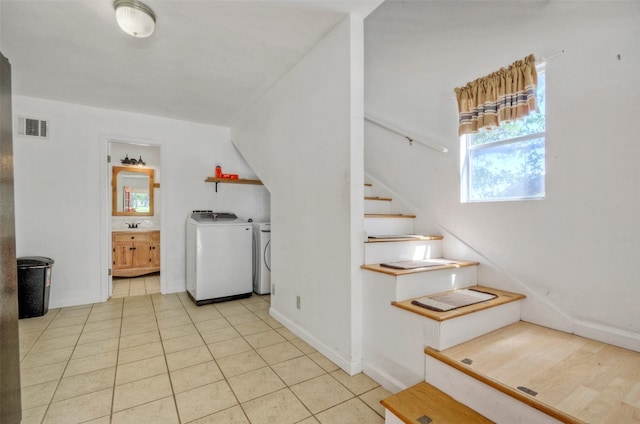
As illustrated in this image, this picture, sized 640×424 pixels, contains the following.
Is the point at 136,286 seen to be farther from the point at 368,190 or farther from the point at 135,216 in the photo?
the point at 368,190

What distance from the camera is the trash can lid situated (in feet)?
10.2

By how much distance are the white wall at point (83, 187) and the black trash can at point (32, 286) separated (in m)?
0.31

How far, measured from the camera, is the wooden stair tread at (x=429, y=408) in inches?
52.3

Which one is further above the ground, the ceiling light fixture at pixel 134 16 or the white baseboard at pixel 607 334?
the ceiling light fixture at pixel 134 16

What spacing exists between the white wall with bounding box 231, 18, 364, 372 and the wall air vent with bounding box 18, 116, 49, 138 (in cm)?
280

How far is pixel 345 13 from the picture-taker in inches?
79.0

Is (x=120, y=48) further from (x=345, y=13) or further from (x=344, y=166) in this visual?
(x=344, y=166)

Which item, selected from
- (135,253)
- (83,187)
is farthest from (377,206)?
(135,253)

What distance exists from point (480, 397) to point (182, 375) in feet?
6.19

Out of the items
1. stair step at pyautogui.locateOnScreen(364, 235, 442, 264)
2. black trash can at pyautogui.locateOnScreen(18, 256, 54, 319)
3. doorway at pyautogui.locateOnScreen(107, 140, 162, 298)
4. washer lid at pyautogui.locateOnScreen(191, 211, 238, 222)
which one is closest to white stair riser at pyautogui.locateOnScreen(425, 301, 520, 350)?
stair step at pyautogui.locateOnScreen(364, 235, 442, 264)

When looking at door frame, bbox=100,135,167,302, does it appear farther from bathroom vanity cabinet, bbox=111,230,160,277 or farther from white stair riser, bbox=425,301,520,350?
white stair riser, bbox=425,301,520,350

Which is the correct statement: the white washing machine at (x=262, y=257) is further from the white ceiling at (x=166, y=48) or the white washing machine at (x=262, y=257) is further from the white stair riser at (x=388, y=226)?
the white stair riser at (x=388, y=226)

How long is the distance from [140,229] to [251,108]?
11.2 ft

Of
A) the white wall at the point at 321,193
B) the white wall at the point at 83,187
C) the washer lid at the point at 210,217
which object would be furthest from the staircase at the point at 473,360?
the white wall at the point at 83,187
